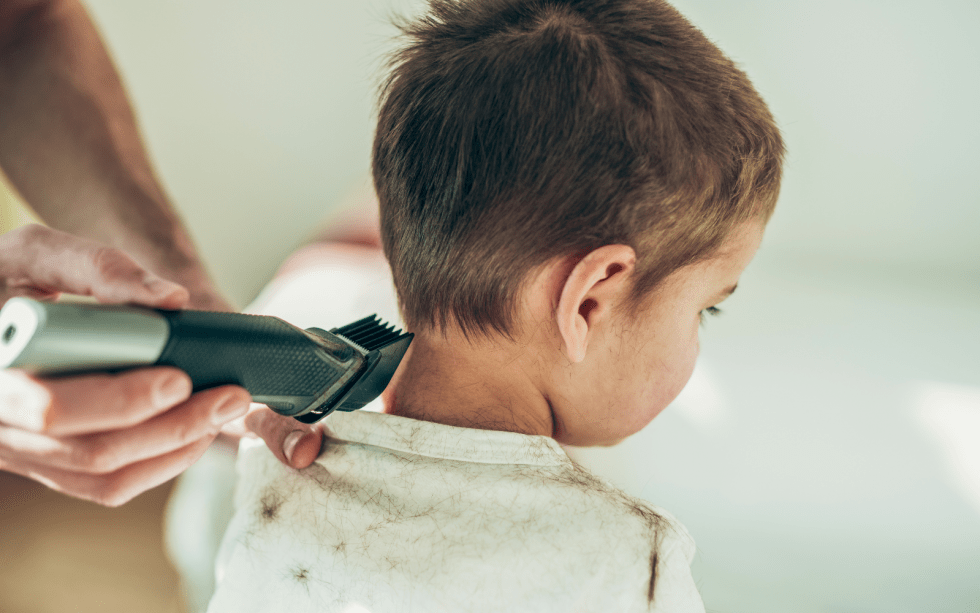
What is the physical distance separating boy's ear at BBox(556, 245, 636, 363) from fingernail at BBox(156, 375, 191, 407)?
11.0 inches

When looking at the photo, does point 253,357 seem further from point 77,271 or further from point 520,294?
point 520,294

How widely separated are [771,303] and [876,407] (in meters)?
0.24

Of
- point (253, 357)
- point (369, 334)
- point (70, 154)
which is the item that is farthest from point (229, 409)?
point (70, 154)

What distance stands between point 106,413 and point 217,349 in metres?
0.06

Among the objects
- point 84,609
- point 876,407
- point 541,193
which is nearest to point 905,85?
point 876,407

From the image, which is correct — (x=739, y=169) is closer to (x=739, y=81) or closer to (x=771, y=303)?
(x=739, y=81)

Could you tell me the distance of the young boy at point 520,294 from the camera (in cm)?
48

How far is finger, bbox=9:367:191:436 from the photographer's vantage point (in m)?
0.31

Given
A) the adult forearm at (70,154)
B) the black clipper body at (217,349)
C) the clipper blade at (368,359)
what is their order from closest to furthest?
the black clipper body at (217,349) → the clipper blade at (368,359) → the adult forearm at (70,154)

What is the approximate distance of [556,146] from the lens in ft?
1.59

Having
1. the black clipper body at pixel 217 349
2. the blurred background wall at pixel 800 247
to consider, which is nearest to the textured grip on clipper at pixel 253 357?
the black clipper body at pixel 217 349

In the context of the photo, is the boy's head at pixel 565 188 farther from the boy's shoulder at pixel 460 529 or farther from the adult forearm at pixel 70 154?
the adult forearm at pixel 70 154

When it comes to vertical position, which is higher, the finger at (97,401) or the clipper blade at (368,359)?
the finger at (97,401)

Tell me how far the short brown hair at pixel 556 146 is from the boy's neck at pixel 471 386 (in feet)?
0.08
